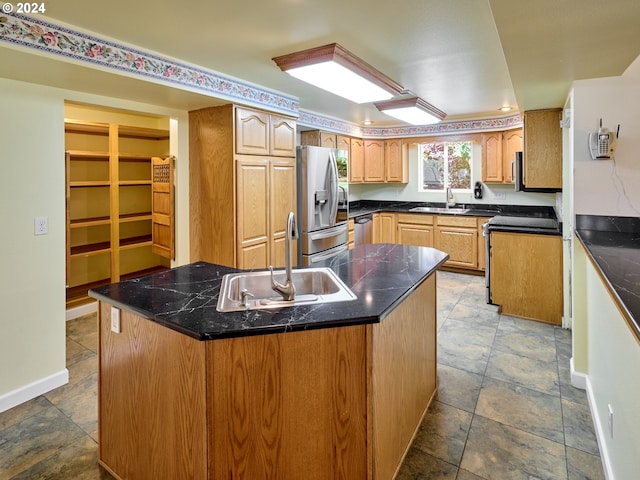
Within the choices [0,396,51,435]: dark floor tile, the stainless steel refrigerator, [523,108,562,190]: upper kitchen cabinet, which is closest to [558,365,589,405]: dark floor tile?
[523,108,562,190]: upper kitchen cabinet

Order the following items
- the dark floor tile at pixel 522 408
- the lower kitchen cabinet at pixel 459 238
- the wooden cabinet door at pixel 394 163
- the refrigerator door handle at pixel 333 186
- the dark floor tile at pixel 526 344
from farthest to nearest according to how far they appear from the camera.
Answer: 1. the wooden cabinet door at pixel 394 163
2. the lower kitchen cabinet at pixel 459 238
3. the refrigerator door handle at pixel 333 186
4. the dark floor tile at pixel 526 344
5. the dark floor tile at pixel 522 408

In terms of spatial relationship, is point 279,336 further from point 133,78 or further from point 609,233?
point 609,233

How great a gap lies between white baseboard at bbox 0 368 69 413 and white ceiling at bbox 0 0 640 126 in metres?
1.96

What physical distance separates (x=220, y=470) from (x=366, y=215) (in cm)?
469

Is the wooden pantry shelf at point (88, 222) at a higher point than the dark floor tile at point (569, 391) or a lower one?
higher

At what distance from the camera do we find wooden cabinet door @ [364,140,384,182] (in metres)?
6.20

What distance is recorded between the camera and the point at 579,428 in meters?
2.13

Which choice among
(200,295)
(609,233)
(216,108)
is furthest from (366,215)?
(200,295)

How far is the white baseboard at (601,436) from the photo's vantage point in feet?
5.70

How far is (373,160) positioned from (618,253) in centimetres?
447

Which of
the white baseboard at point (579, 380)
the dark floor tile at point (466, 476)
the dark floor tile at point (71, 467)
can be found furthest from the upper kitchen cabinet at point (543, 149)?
the dark floor tile at point (71, 467)

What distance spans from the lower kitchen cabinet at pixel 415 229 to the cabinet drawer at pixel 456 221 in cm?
16

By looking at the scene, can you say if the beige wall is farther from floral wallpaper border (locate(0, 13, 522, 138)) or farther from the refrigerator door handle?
the refrigerator door handle

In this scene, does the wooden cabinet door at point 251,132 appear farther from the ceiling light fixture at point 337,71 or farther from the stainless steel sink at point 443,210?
the stainless steel sink at point 443,210
